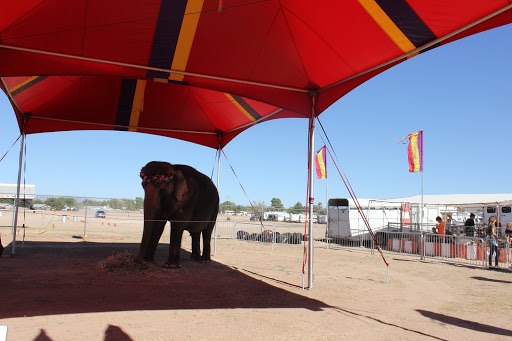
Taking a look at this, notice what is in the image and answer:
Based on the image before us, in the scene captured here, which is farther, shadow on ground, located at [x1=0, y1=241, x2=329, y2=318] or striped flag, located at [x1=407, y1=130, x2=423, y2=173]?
striped flag, located at [x1=407, y1=130, x2=423, y2=173]

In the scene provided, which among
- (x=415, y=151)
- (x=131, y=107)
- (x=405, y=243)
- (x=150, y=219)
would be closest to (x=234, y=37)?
(x=150, y=219)

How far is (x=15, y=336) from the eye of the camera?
3799 millimetres

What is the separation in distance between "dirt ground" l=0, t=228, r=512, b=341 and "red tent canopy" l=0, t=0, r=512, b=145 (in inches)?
151

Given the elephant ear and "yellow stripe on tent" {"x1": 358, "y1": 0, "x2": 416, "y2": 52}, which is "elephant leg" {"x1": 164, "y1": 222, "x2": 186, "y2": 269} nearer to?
the elephant ear

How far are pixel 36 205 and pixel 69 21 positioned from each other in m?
19.0

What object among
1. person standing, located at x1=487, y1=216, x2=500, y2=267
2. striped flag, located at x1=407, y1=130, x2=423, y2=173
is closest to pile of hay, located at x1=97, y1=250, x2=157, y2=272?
person standing, located at x1=487, y1=216, x2=500, y2=267

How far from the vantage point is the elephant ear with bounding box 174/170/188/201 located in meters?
8.65

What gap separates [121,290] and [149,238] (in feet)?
6.23

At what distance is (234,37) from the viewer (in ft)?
19.5

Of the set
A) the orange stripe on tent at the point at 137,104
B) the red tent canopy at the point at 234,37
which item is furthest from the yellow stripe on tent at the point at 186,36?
the orange stripe on tent at the point at 137,104

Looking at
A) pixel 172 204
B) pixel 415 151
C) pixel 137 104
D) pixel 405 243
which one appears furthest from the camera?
pixel 405 243

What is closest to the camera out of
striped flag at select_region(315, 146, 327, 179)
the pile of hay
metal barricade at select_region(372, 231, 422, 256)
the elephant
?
the pile of hay

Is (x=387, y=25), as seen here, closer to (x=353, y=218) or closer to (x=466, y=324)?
(x=466, y=324)

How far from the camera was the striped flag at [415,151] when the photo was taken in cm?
1448
